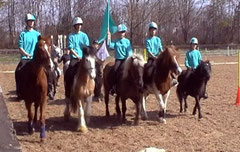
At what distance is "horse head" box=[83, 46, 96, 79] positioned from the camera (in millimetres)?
7996

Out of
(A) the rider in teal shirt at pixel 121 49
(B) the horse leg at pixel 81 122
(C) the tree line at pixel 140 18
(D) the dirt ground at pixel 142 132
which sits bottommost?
(D) the dirt ground at pixel 142 132

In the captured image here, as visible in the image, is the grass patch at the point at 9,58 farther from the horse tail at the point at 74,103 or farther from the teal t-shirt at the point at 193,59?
the horse tail at the point at 74,103

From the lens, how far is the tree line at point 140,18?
164 ft

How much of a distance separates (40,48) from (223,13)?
5747 centimetres

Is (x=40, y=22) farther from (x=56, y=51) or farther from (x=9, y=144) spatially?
(x=9, y=144)

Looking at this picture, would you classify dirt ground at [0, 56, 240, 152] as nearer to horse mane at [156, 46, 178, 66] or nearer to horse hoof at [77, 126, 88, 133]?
horse hoof at [77, 126, 88, 133]

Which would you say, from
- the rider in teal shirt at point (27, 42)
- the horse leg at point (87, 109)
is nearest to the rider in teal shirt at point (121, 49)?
the horse leg at point (87, 109)

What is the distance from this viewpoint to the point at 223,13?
60844 millimetres

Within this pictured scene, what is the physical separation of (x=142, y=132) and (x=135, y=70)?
4.83 ft

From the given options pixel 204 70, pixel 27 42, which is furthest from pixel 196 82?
pixel 27 42

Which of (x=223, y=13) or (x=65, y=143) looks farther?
(x=223, y=13)

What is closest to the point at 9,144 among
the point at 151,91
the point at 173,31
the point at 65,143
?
the point at 65,143

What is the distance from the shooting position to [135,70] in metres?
8.77

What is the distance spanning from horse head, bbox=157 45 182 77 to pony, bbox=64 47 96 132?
1.80 meters
